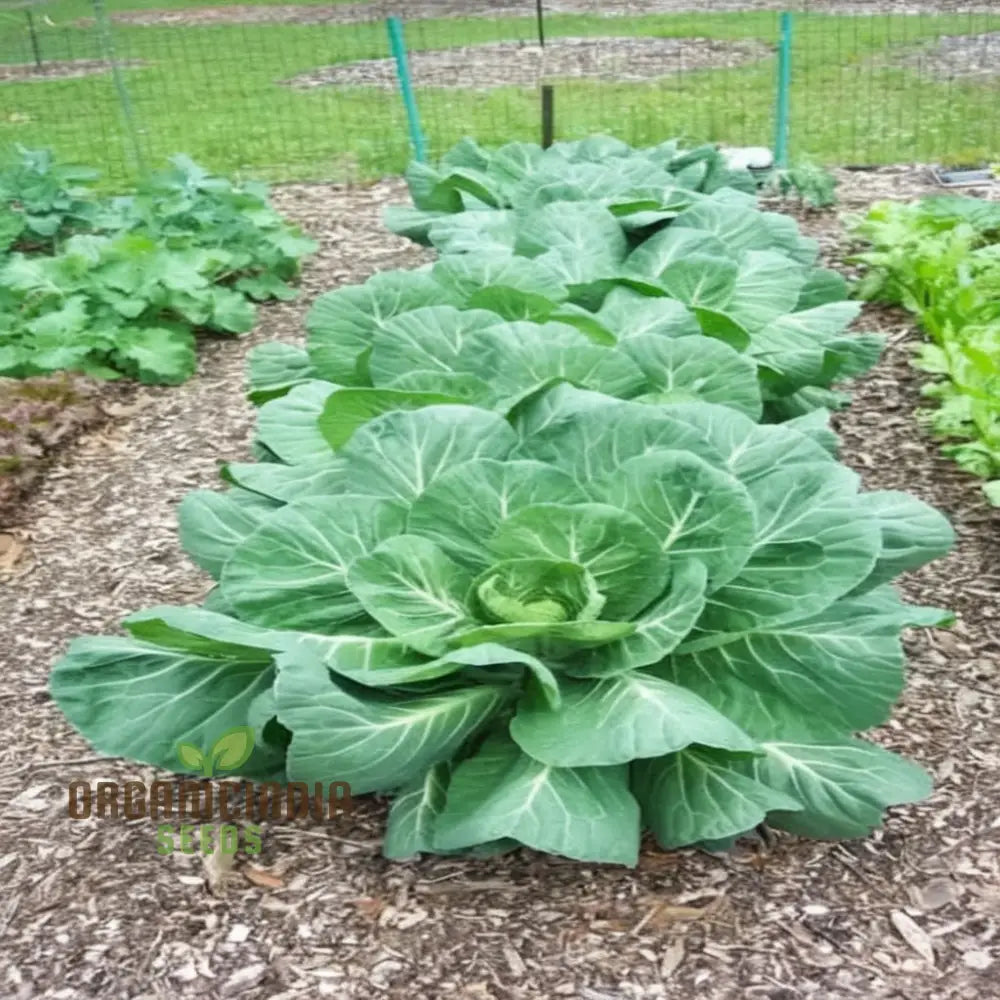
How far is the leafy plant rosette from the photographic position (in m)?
2.01

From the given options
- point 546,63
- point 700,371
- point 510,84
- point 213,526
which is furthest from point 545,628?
point 546,63

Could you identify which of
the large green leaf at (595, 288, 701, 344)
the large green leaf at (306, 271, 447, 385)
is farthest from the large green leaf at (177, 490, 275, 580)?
the large green leaf at (595, 288, 701, 344)

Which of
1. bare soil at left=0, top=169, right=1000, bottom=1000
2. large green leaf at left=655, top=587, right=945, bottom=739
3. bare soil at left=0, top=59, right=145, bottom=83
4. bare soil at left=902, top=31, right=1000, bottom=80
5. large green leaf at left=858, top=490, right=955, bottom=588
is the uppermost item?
large green leaf at left=858, top=490, right=955, bottom=588

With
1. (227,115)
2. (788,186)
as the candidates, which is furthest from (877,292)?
(227,115)

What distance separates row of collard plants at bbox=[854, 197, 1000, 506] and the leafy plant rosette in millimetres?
1050

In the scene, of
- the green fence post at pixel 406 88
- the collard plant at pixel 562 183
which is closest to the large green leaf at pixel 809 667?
the collard plant at pixel 562 183

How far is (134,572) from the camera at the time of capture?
3318 mm

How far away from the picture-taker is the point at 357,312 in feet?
10.8

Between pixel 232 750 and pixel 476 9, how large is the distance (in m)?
15.9

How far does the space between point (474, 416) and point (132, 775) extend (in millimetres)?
982

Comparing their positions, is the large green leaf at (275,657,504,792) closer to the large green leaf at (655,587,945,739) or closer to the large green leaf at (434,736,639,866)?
the large green leaf at (434,736,639,866)

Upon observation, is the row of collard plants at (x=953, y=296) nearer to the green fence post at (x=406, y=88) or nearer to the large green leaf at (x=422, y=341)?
the large green leaf at (x=422, y=341)

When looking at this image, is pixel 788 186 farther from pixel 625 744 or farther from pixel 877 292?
pixel 625 744

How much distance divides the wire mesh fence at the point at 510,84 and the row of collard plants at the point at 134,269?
1586 millimetres
